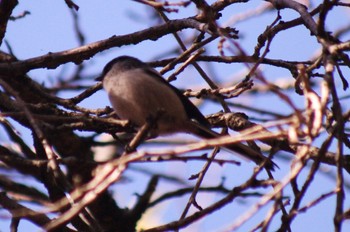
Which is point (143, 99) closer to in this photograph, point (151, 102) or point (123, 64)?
point (151, 102)

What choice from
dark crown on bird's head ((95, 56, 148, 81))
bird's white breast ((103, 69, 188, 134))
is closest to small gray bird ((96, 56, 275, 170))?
bird's white breast ((103, 69, 188, 134))

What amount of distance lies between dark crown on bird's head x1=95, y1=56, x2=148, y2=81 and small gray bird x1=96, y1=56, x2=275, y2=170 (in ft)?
0.42

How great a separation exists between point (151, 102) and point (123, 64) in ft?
2.19

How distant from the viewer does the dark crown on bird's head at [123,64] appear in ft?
15.1

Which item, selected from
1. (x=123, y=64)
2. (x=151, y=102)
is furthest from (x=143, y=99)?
(x=123, y=64)

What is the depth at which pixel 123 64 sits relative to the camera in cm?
467

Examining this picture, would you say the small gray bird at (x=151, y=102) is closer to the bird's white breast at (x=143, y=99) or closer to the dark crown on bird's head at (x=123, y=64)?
the bird's white breast at (x=143, y=99)

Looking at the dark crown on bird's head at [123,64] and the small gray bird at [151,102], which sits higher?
the dark crown on bird's head at [123,64]

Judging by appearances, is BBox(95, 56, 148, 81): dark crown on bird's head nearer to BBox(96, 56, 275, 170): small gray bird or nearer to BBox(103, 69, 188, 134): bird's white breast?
BBox(96, 56, 275, 170): small gray bird

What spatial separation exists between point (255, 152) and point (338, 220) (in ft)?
4.51

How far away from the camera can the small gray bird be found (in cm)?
407

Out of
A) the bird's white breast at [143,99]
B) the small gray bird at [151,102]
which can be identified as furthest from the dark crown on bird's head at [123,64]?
the bird's white breast at [143,99]

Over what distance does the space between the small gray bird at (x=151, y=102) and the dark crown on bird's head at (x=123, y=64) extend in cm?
13

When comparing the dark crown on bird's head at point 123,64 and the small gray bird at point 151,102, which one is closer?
the small gray bird at point 151,102
